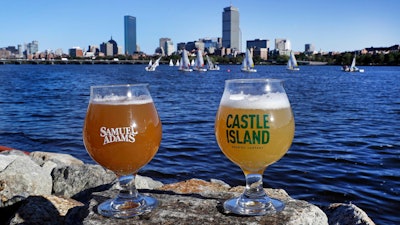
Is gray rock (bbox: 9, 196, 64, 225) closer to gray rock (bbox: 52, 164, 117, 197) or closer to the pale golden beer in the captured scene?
the pale golden beer

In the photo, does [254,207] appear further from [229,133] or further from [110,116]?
[110,116]

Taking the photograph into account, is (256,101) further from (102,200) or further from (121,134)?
(102,200)

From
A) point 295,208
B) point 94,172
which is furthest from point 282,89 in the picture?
point 94,172

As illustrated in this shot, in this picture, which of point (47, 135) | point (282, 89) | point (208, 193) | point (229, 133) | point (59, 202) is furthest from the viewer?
point (47, 135)

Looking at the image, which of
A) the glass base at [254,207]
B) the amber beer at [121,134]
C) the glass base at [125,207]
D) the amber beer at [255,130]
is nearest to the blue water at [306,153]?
the glass base at [254,207]

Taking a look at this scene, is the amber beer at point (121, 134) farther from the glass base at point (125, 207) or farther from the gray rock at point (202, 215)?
the gray rock at point (202, 215)

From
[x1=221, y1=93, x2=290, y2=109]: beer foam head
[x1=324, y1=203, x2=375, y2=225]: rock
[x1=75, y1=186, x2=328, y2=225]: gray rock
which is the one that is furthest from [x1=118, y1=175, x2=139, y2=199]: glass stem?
[x1=324, y1=203, x2=375, y2=225]: rock

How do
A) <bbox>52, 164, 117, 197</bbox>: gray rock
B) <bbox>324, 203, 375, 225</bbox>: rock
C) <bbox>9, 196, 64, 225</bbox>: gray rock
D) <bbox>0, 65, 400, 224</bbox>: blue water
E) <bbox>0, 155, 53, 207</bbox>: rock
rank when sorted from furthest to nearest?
1. <bbox>0, 65, 400, 224</bbox>: blue water
2. <bbox>52, 164, 117, 197</bbox>: gray rock
3. <bbox>0, 155, 53, 207</bbox>: rock
4. <bbox>324, 203, 375, 225</bbox>: rock
5. <bbox>9, 196, 64, 225</bbox>: gray rock
